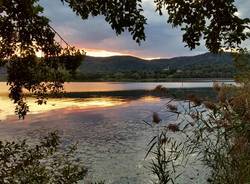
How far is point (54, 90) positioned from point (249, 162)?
4350 millimetres

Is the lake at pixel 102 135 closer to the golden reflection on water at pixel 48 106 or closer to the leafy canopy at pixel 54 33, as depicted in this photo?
the golden reflection on water at pixel 48 106

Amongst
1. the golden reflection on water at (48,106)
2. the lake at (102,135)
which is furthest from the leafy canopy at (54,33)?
the golden reflection on water at (48,106)

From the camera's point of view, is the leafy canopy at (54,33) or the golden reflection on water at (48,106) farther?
the golden reflection on water at (48,106)

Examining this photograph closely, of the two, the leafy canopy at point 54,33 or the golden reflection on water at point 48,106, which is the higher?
the leafy canopy at point 54,33

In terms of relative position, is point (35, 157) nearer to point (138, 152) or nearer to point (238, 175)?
point (238, 175)

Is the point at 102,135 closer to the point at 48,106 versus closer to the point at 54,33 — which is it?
the point at 54,33

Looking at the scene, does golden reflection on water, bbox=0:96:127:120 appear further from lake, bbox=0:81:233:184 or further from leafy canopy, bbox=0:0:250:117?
leafy canopy, bbox=0:0:250:117

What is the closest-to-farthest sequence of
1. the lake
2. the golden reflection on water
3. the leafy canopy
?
the leafy canopy → the lake → the golden reflection on water

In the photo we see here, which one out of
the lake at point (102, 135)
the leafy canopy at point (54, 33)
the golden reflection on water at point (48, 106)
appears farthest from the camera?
the golden reflection on water at point (48, 106)

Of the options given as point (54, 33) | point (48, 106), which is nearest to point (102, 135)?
point (54, 33)

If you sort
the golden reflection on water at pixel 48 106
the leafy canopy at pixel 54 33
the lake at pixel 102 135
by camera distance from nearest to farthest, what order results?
1. the leafy canopy at pixel 54 33
2. the lake at pixel 102 135
3. the golden reflection on water at pixel 48 106

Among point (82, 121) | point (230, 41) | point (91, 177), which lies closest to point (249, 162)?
point (230, 41)

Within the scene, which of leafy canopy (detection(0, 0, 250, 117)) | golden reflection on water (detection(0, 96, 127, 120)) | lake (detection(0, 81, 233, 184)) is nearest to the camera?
leafy canopy (detection(0, 0, 250, 117))

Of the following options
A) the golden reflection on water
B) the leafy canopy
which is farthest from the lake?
the leafy canopy
